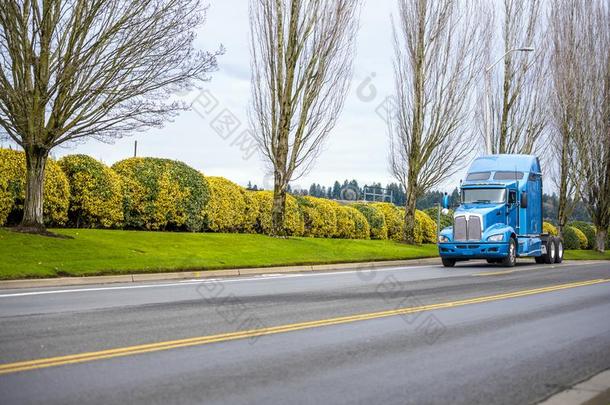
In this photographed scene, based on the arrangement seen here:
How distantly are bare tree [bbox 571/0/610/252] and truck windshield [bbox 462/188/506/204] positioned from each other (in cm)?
2174

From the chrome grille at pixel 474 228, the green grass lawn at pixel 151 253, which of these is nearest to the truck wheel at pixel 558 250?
the green grass lawn at pixel 151 253

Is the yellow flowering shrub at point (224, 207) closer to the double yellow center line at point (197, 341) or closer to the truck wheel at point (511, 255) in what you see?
the truck wheel at point (511, 255)

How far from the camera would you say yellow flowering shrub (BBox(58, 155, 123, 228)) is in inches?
933

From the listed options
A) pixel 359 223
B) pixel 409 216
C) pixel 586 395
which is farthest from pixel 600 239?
pixel 586 395

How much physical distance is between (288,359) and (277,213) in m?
21.5

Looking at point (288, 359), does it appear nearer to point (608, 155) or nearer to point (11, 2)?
point (11, 2)

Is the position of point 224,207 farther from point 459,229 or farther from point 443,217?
point 443,217

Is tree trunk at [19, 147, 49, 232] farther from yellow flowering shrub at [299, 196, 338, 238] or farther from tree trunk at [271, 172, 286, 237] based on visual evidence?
yellow flowering shrub at [299, 196, 338, 238]

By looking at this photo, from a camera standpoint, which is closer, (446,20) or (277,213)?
(277,213)

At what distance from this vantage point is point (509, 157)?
27.2 m

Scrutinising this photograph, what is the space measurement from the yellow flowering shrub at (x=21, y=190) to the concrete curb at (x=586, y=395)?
743 inches

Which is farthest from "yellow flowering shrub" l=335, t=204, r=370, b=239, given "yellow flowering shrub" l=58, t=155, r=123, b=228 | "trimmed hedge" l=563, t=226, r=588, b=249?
"trimmed hedge" l=563, t=226, r=588, b=249

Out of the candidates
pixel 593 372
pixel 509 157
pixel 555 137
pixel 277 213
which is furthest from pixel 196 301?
pixel 555 137

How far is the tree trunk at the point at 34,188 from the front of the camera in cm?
1959
